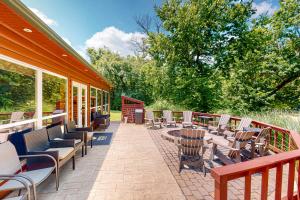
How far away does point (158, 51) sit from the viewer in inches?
551

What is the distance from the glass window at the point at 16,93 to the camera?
2.71m

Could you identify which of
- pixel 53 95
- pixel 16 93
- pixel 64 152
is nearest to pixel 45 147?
pixel 64 152

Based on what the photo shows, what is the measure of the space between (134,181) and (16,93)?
2.77 m

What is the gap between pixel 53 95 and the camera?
15.0 ft

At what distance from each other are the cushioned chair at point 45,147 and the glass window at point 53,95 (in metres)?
0.83

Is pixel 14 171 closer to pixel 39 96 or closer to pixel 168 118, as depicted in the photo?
pixel 39 96

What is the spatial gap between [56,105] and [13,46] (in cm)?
237

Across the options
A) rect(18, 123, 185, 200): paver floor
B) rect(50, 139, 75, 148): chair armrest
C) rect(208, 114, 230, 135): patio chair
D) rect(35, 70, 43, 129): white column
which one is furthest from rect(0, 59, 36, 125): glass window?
rect(208, 114, 230, 135): patio chair

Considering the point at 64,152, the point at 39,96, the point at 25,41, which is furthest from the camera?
the point at 39,96

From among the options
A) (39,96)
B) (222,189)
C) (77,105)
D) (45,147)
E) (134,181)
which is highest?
(39,96)

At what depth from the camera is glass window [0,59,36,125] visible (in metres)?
2.71

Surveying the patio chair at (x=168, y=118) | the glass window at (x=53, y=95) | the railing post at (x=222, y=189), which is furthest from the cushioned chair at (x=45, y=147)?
the patio chair at (x=168, y=118)

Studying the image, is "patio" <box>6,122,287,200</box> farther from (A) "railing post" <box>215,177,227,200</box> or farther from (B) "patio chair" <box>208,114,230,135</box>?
(B) "patio chair" <box>208,114,230,135</box>

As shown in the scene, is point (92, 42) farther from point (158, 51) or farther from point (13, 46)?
point (13, 46)
